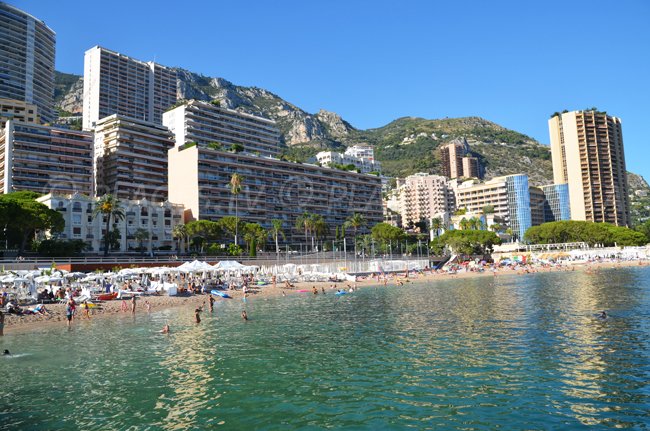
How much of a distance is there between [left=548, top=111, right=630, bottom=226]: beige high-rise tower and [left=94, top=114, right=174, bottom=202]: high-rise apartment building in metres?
153

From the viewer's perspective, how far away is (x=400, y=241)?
459 ft

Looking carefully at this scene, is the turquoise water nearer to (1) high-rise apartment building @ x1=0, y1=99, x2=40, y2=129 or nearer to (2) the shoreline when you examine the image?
(2) the shoreline

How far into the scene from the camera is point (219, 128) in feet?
492

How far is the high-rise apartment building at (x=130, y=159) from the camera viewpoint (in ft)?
413

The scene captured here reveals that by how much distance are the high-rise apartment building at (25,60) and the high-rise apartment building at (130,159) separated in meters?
40.2

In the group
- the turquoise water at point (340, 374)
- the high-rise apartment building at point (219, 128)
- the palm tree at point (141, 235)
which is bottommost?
the turquoise water at point (340, 374)

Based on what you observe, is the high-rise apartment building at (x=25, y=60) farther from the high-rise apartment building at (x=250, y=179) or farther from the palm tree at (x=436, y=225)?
the palm tree at (x=436, y=225)

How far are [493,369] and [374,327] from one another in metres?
12.6

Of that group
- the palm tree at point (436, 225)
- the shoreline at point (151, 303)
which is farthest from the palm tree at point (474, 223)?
the shoreline at point (151, 303)

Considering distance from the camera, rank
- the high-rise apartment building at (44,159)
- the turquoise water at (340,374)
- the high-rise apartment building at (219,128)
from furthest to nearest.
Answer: the high-rise apartment building at (219,128), the high-rise apartment building at (44,159), the turquoise water at (340,374)

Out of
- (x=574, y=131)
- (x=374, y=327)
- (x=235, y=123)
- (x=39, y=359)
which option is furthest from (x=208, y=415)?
(x=574, y=131)

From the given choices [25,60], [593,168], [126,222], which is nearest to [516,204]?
[593,168]

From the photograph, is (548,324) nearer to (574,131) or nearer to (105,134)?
(105,134)

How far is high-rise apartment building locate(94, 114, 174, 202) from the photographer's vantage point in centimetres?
12600
